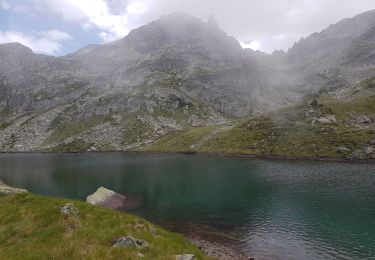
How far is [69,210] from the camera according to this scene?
108 ft

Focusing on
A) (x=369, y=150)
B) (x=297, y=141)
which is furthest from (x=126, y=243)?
(x=297, y=141)

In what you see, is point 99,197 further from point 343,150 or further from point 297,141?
point 297,141

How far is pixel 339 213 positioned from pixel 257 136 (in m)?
126

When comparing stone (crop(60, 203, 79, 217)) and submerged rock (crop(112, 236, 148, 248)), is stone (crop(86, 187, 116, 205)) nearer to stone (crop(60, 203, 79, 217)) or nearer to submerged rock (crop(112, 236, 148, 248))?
stone (crop(60, 203, 79, 217))

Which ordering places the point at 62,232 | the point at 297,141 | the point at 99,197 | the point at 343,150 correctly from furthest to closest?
the point at 297,141, the point at 343,150, the point at 99,197, the point at 62,232

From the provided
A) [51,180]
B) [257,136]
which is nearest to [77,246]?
[51,180]

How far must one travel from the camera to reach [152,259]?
2292 cm

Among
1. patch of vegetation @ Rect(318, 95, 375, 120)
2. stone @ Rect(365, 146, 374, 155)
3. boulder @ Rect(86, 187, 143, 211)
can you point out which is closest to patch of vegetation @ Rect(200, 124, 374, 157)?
stone @ Rect(365, 146, 374, 155)

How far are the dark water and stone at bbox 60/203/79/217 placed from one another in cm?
2703

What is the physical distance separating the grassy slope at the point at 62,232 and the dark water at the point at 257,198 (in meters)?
23.7

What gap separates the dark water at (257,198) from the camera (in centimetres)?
5309

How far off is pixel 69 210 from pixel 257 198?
56830 mm

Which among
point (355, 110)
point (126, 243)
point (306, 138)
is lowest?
point (126, 243)

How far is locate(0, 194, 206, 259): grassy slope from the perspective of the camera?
74.8ft
